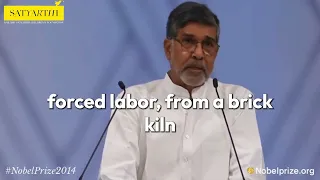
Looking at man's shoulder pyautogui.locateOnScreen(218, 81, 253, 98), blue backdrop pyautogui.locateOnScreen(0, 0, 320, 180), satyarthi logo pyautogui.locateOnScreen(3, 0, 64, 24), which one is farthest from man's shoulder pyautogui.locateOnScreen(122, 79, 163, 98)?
satyarthi logo pyautogui.locateOnScreen(3, 0, 64, 24)

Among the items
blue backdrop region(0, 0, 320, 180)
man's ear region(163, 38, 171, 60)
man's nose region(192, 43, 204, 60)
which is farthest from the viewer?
blue backdrop region(0, 0, 320, 180)

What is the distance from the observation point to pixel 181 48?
144cm

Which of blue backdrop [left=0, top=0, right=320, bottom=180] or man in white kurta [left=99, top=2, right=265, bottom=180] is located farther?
blue backdrop [left=0, top=0, right=320, bottom=180]

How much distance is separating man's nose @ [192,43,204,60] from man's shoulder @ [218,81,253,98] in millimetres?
186

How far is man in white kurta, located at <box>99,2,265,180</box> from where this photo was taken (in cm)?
142

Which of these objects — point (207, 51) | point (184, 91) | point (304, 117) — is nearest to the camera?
point (207, 51)

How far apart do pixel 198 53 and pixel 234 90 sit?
0.71 feet

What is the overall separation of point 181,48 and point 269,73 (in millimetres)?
370

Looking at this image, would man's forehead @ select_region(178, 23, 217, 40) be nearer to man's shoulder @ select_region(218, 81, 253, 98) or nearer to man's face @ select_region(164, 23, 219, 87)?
man's face @ select_region(164, 23, 219, 87)

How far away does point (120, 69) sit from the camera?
1.67 m

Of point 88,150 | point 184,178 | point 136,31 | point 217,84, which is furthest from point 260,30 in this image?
point 88,150

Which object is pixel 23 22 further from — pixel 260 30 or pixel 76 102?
pixel 260 30

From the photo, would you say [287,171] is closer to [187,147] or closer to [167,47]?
[187,147]

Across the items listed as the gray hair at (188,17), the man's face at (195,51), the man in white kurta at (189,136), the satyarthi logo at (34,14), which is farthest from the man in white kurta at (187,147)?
the satyarthi logo at (34,14)
